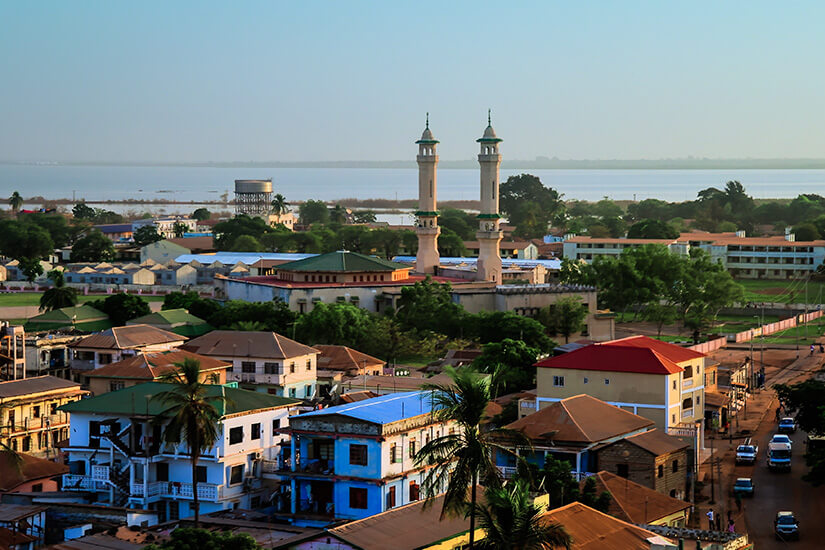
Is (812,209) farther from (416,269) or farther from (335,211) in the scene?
(416,269)

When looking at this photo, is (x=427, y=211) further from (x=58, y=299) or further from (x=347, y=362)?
(x=347, y=362)

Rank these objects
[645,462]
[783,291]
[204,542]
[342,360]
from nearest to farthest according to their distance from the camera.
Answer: [204,542] < [645,462] < [342,360] < [783,291]

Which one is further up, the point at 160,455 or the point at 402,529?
the point at 160,455

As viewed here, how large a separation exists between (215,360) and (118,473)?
44.0ft

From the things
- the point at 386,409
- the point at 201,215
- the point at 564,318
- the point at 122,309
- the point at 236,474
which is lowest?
the point at 236,474

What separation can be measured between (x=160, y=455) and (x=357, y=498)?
4686 millimetres

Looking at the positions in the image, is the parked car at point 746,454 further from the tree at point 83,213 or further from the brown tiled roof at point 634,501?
the tree at point 83,213

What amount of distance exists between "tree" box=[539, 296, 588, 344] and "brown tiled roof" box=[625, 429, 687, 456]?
93.1 feet

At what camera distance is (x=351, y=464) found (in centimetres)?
2820

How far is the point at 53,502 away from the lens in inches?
1180

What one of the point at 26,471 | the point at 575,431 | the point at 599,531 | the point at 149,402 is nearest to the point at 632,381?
the point at 575,431

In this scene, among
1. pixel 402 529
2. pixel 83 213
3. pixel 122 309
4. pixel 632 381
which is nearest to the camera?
pixel 402 529

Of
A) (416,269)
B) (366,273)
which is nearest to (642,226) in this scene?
(416,269)

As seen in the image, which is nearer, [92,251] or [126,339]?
[126,339]
